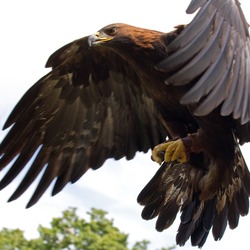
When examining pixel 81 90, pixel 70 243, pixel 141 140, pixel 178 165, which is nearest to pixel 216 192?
pixel 178 165

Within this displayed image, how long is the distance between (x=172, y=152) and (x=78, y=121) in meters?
Result: 1.69

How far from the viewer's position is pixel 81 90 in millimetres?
10625

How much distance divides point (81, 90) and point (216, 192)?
178 centimetres

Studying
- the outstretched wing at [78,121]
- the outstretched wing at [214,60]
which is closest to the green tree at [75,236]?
the outstretched wing at [78,121]

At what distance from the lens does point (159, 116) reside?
388 inches

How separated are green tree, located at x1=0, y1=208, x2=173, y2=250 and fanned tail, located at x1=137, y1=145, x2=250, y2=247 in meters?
2.47

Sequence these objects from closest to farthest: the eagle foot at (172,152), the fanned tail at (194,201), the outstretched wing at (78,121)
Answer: the eagle foot at (172,152) → the fanned tail at (194,201) → the outstretched wing at (78,121)

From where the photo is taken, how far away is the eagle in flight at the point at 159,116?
806 cm

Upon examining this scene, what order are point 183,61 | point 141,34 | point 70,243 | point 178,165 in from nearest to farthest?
1. point 183,61
2. point 141,34
3. point 178,165
4. point 70,243

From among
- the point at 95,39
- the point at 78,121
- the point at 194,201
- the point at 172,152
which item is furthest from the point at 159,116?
the point at 78,121

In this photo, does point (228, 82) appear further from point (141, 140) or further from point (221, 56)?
point (141, 140)

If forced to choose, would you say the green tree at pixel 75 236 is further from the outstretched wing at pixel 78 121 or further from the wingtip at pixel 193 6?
the wingtip at pixel 193 6

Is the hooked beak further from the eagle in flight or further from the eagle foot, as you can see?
the eagle foot

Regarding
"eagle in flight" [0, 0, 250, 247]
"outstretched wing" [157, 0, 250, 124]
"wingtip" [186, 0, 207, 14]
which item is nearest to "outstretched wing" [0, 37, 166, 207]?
"eagle in flight" [0, 0, 250, 247]
